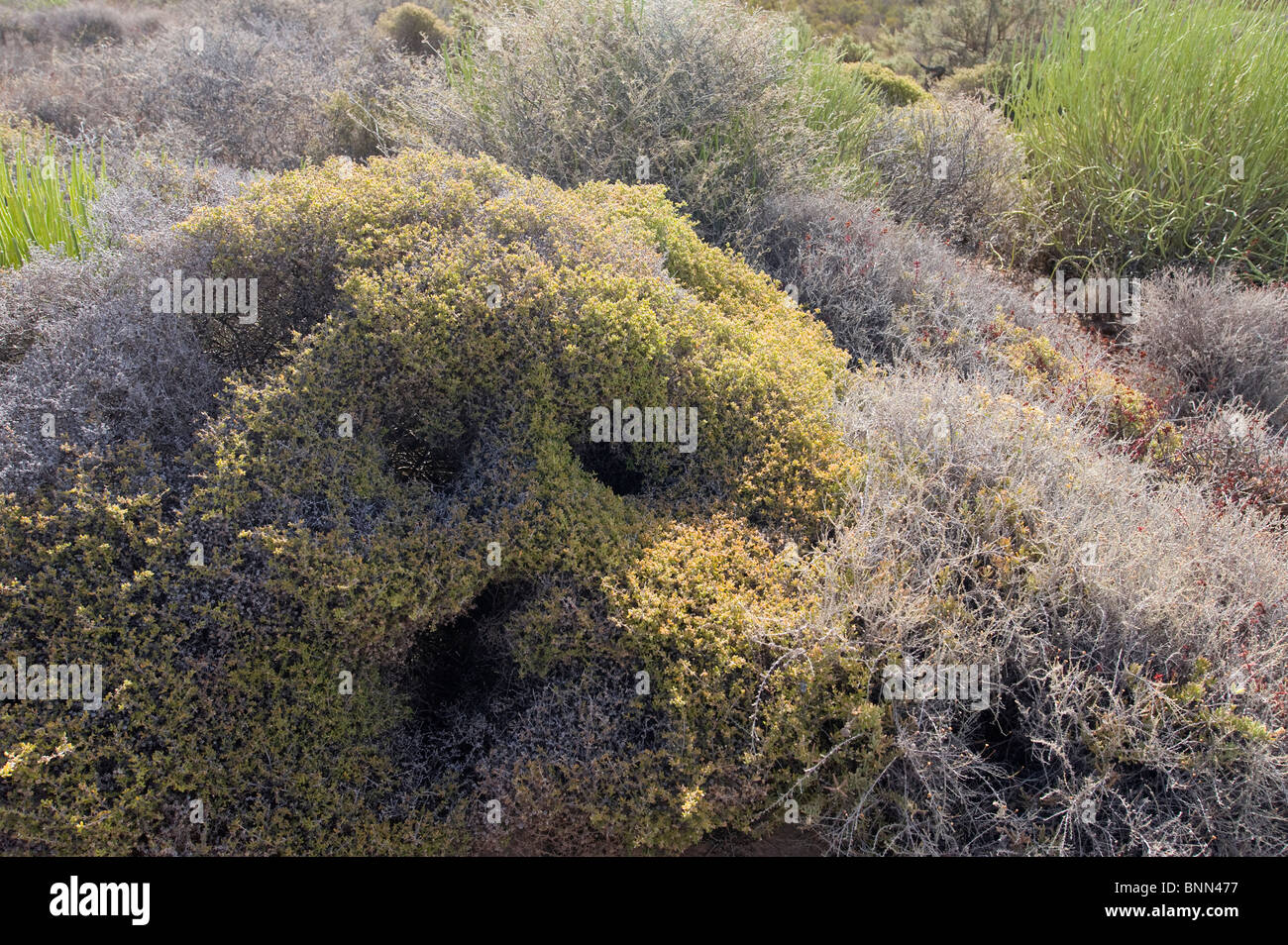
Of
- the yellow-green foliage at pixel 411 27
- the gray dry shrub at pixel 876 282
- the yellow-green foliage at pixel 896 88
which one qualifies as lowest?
the gray dry shrub at pixel 876 282

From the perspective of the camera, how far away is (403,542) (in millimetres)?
2824

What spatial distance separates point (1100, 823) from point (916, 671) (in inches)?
28.3

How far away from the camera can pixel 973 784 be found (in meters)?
2.91

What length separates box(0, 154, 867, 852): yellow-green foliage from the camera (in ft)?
8.59

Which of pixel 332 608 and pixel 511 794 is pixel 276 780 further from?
pixel 511 794

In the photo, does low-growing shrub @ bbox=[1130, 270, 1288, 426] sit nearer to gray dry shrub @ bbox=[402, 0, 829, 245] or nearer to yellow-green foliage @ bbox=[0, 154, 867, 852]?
gray dry shrub @ bbox=[402, 0, 829, 245]

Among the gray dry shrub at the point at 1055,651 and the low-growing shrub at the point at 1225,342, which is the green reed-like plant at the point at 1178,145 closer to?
the low-growing shrub at the point at 1225,342

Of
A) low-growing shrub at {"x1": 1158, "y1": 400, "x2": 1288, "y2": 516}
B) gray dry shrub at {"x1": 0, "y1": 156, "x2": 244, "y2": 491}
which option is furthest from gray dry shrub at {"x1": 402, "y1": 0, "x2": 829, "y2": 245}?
low-growing shrub at {"x1": 1158, "y1": 400, "x2": 1288, "y2": 516}

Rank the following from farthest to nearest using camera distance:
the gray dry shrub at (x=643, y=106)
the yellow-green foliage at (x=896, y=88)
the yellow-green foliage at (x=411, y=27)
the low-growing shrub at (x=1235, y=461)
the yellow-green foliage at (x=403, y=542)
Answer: the yellow-green foliage at (x=411, y=27) → the yellow-green foliage at (x=896, y=88) → the gray dry shrub at (x=643, y=106) → the low-growing shrub at (x=1235, y=461) → the yellow-green foliage at (x=403, y=542)

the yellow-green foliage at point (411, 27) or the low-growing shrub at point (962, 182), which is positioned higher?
the yellow-green foliage at point (411, 27)

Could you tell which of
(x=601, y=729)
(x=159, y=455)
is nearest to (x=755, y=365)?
(x=601, y=729)

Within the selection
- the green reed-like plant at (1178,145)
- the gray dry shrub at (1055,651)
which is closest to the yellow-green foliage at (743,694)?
the gray dry shrub at (1055,651)

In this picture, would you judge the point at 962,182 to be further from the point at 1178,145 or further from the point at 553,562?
the point at 553,562

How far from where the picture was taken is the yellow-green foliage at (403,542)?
2.62 meters
